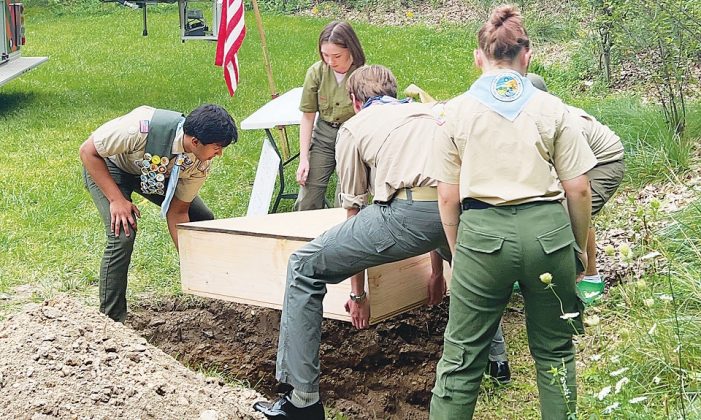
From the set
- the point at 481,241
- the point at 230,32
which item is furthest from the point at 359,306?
the point at 230,32

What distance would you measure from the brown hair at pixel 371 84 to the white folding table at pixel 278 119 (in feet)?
9.27

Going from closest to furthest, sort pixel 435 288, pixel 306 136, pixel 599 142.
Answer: pixel 599 142, pixel 435 288, pixel 306 136

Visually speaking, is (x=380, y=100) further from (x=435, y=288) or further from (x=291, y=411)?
(x=291, y=411)

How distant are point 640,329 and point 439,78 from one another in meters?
8.50

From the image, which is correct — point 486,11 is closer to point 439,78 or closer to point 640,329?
point 439,78

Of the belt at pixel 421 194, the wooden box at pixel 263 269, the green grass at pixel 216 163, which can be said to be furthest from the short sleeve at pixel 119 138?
the belt at pixel 421 194

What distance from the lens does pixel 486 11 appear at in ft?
54.1

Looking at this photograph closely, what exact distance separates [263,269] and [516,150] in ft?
6.22

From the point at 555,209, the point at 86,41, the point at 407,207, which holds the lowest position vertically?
the point at 86,41

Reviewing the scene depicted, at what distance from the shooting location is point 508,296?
340 centimetres

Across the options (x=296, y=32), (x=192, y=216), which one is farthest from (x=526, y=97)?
(x=296, y=32)

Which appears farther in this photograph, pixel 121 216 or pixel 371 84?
pixel 121 216

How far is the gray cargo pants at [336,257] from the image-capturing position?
151 inches

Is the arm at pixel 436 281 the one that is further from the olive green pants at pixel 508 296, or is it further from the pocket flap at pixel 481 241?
the pocket flap at pixel 481 241
